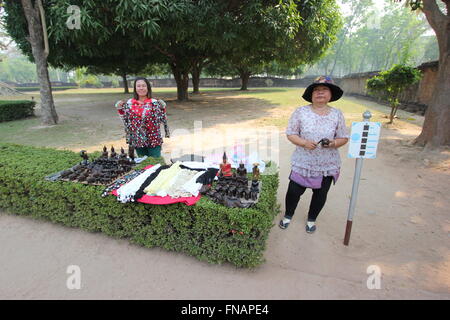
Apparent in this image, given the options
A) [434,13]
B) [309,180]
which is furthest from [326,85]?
[434,13]

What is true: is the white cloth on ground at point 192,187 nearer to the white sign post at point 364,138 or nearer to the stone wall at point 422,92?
the white sign post at point 364,138

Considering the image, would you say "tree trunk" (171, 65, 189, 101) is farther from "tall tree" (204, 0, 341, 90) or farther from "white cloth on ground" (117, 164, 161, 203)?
"white cloth on ground" (117, 164, 161, 203)

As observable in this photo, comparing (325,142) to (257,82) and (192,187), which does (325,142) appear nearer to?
(192,187)

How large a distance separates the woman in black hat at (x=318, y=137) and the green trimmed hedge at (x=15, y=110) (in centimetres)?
1552

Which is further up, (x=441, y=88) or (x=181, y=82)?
(x=181, y=82)

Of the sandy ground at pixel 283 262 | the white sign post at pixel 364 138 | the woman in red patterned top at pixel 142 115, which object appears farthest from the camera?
the woman in red patterned top at pixel 142 115

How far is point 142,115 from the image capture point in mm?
3951

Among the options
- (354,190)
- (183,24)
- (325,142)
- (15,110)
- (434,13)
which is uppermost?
(183,24)

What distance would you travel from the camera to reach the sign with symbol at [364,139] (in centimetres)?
264

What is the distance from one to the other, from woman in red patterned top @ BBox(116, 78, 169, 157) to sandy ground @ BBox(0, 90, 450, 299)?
1682 mm

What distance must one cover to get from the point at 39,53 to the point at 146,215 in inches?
422

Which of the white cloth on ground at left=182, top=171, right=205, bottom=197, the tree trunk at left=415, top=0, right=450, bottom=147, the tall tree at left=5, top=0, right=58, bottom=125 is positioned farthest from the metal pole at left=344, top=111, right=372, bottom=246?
the tall tree at left=5, top=0, right=58, bottom=125

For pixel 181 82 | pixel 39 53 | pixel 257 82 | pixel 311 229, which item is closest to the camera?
pixel 311 229

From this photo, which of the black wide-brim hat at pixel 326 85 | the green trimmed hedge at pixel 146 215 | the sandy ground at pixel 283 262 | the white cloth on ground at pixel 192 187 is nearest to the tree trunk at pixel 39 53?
the green trimmed hedge at pixel 146 215
